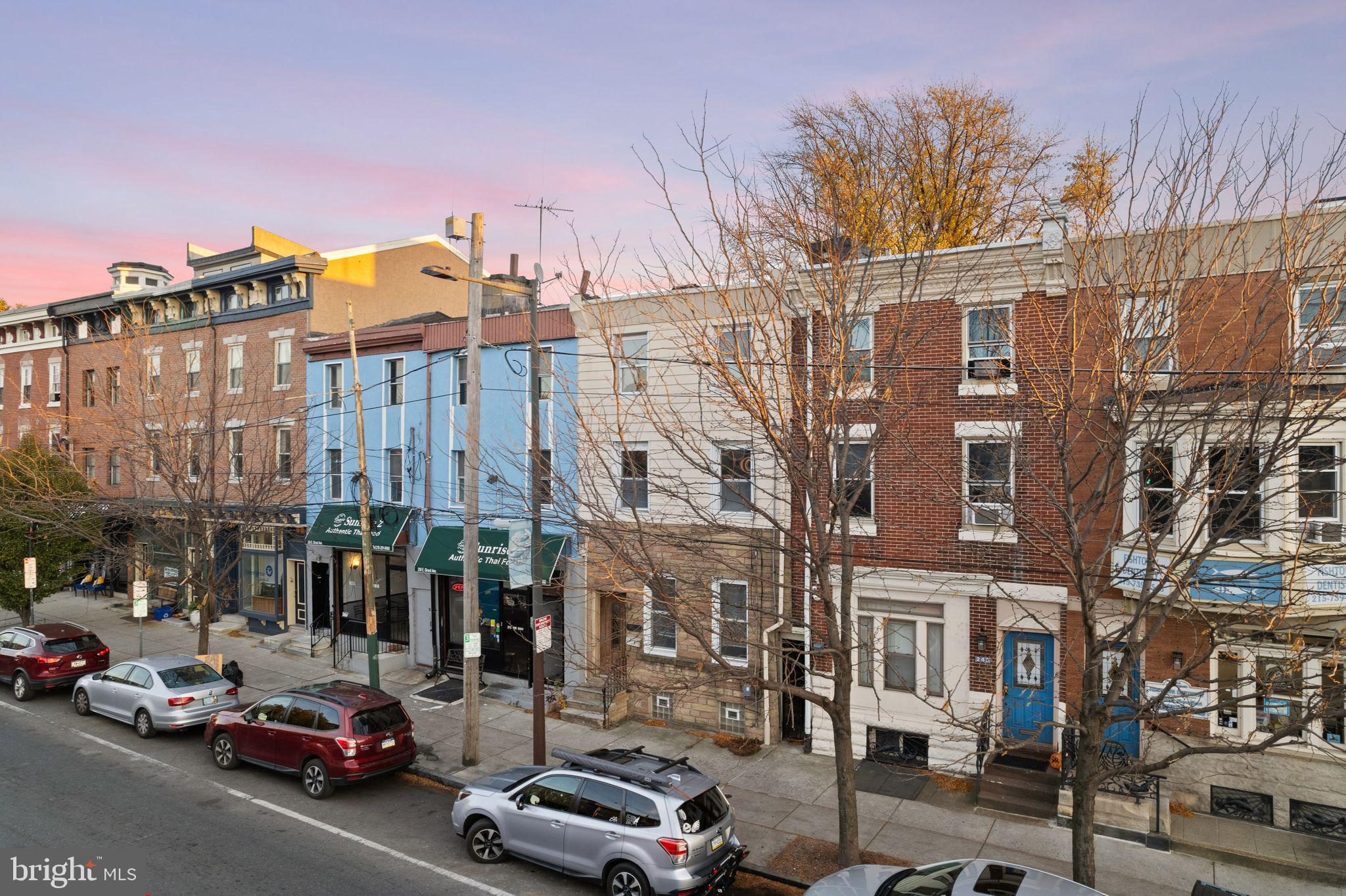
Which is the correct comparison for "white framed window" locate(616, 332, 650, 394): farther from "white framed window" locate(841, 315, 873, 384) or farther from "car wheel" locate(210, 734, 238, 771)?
"car wheel" locate(210, 734, 238, 771)

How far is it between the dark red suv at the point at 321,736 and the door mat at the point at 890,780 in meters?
8.17

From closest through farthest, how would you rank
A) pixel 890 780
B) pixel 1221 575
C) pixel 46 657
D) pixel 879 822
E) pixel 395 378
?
pixel 1221 575, pixel 879 822, pixel 890 780, pixel 46 657, pixel 395 378

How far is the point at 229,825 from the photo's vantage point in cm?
1267

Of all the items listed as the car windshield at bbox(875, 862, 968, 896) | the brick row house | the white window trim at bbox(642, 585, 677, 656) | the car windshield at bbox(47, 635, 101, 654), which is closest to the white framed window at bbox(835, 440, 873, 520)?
the car windshield at bbox(875, 862, 968, 896)

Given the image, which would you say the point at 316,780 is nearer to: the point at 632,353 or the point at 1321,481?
the point at 632,353

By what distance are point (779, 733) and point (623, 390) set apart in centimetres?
822

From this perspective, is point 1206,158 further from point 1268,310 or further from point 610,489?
point 610,489

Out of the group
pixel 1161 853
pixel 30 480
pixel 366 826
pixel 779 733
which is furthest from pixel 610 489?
pixel 30 480

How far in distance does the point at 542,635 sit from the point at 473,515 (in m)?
2.48

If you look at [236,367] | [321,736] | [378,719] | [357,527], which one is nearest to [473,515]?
[378,719]

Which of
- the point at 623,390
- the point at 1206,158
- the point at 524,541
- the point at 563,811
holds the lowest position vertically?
the point at 563,811

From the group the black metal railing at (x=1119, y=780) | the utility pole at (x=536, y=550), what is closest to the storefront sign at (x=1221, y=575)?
the black metal railing at (x=1119, y=780)

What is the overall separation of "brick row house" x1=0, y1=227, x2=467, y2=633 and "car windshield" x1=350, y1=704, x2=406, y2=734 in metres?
9.86

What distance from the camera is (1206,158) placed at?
905cm
